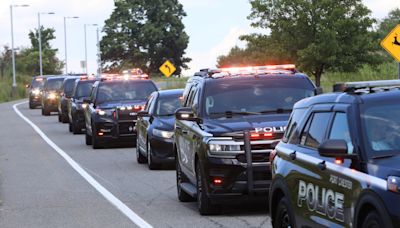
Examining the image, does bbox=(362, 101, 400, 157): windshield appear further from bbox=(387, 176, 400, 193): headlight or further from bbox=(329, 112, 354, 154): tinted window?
bbox=(387, 176, 400, 193): headlight

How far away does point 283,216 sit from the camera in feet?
28.9

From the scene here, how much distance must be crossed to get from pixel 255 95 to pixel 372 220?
6.76m

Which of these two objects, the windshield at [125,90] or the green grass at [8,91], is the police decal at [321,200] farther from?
the green grass at [8,91]

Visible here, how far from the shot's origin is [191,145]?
12.7 meters

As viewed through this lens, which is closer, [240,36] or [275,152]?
[275,152]

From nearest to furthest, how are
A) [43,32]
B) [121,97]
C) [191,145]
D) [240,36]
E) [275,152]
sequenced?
[275,152]
[191,145]
[121,97]
[240,36]
[43,32]

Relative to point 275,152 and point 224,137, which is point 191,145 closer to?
point 224,137

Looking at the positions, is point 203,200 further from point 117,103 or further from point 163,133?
point 117,103

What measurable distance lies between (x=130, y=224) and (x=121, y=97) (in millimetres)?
14250

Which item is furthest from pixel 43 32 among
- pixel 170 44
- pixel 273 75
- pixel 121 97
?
pixel 273 75

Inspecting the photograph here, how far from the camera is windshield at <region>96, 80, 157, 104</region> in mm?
25562

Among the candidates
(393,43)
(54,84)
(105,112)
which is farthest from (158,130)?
(54,84)

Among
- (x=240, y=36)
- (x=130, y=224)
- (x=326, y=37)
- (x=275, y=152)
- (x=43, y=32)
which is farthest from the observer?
(x=43, y=32)

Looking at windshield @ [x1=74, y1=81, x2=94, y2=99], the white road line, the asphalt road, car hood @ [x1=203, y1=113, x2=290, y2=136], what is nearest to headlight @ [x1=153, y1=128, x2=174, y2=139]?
the asphalt road
